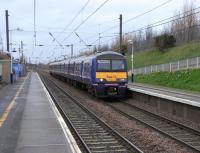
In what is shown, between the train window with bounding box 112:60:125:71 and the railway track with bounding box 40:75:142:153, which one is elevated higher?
the train window with bounding box 112:60:125:71

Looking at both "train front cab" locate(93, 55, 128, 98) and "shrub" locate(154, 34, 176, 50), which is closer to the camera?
"train front cab" locate(93, 55, 128, 98)

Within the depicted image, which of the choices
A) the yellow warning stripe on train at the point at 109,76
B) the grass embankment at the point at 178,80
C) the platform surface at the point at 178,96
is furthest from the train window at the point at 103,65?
the grass embankment at the point at 178,80

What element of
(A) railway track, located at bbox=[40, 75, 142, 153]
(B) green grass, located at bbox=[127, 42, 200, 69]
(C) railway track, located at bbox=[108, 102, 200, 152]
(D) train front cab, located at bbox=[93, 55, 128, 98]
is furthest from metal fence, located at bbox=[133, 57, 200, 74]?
(A) railway track, located at bbox=[40, 75, 142, 153]

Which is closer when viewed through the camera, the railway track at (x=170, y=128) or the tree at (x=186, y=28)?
the railway track at (x=170, y=128)

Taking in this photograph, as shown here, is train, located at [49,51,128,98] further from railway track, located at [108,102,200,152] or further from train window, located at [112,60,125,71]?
railway track, located at [108,102,200,152]

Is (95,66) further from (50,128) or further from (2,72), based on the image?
(2,72)

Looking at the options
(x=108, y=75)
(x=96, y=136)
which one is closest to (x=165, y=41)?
(x=108, y=75)

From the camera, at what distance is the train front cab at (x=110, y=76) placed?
91.2 ft

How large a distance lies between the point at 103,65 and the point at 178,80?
1871cm

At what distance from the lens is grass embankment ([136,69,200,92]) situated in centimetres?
4077

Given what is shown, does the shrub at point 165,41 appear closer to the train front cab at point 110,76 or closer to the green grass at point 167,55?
the green grass at point 167,55

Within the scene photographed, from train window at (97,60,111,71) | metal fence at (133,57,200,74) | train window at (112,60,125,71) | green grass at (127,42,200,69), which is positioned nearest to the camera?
train window at (97,60,111,71)

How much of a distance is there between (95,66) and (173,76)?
71.3 feet

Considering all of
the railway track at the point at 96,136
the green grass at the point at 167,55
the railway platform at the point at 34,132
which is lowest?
the railway track at the point at 96,136
